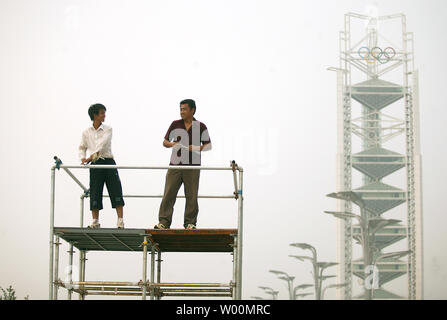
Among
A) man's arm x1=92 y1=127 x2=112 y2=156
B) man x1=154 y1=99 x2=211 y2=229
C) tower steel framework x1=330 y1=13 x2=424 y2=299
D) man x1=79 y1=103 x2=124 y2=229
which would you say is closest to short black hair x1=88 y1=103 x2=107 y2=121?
man x1=79 y1=103 x2=124 y2=229

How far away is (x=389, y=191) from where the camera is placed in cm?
13650

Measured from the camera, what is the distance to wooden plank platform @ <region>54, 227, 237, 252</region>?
912 cm

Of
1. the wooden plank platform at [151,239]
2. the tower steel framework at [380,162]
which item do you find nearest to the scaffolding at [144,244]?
the wooden plank platform at [151,239]

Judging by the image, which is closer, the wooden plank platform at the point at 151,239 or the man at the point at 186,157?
the wooden plank platform at the point at 151,239

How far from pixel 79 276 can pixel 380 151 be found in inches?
5246

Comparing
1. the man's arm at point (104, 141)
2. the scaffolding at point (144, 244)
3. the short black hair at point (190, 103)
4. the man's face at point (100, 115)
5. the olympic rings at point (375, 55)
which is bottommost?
the scaffolding at point (144, 244)

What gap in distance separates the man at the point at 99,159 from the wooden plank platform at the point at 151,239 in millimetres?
203

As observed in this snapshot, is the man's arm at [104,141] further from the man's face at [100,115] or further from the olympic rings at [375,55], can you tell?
the olympic rings at [375,55]

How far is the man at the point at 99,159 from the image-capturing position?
9.31m

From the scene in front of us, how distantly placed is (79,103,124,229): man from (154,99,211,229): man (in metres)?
0.54
